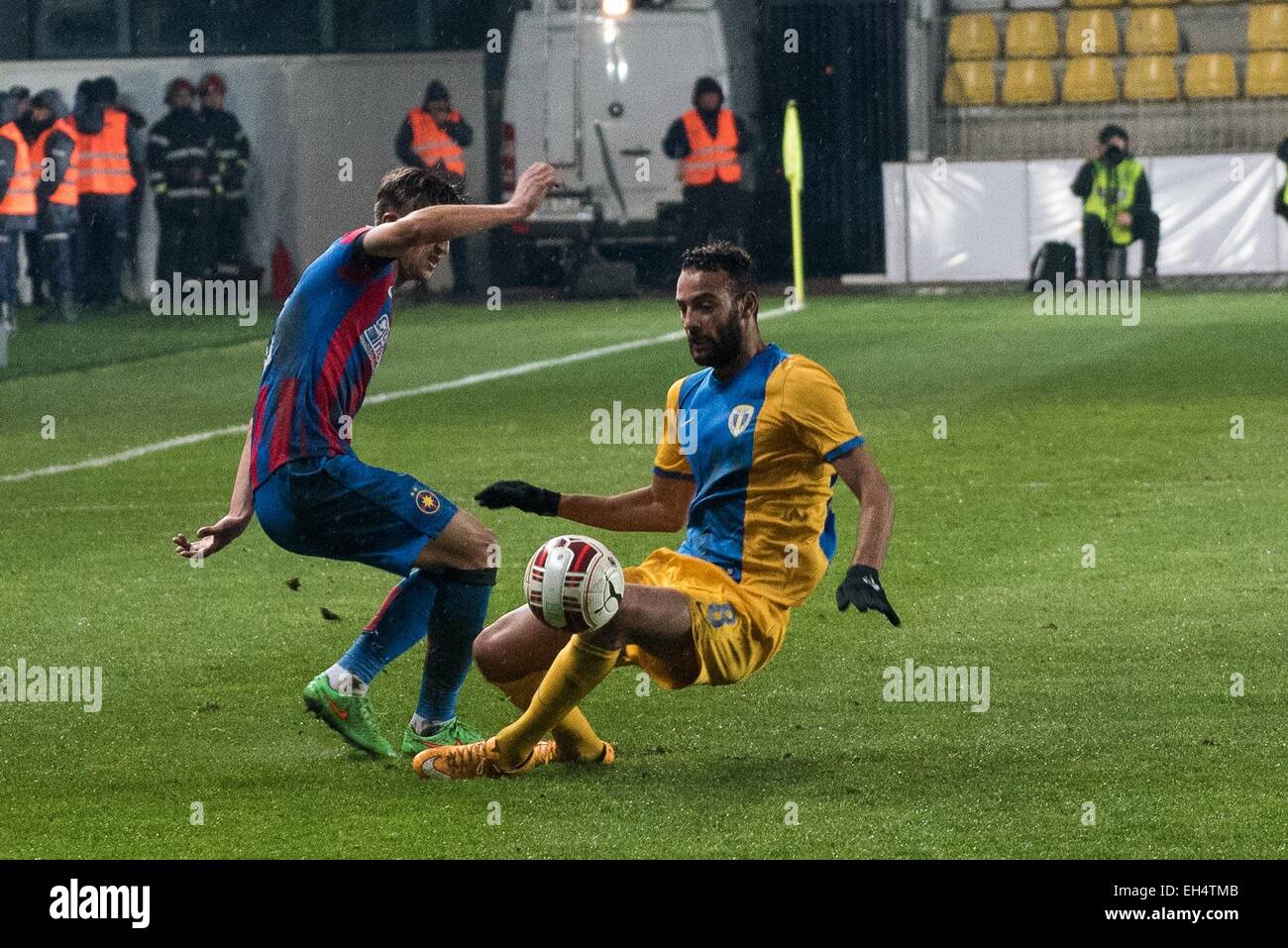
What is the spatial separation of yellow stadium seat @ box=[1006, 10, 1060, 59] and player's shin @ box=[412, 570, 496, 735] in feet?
78.8

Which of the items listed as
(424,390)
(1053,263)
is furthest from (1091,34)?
(424,390)

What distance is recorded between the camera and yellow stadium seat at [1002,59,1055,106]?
1141 inches

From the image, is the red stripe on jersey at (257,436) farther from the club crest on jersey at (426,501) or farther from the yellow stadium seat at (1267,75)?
the yellow stadium seat at (1267,75)

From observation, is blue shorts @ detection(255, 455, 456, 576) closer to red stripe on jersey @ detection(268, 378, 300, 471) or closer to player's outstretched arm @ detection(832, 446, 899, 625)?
red stripe on jersey @ detection(268, 378, 300, 471)

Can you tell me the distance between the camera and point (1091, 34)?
95.8 feet

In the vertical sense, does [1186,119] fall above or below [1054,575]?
above

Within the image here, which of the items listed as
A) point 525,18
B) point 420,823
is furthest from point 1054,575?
point 525,18

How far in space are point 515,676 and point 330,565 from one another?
11.7 ft

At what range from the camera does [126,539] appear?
10.4 m

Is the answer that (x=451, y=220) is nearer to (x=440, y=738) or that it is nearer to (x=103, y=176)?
(x=440, y=738)

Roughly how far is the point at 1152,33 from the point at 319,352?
80.6 ft

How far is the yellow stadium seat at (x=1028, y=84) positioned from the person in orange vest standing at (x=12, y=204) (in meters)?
11.6
